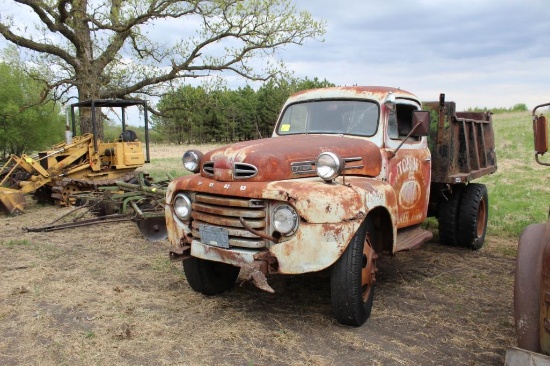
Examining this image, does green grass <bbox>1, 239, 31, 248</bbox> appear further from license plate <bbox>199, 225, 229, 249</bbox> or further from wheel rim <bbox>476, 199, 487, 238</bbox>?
wheel rim <bbox>476, 199, 487, 238</bbox>

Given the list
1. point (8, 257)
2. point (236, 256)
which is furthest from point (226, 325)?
point (8, 257)

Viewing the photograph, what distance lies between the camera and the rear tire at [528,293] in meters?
2.90

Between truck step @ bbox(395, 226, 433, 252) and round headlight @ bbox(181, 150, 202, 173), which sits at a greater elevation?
round headlight @ bbox(181, 150, 202, 173)

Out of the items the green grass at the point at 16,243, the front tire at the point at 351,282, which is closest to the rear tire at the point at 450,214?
the front tire at the point at 351,282

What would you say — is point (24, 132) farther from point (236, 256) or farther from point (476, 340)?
point (476, 340)

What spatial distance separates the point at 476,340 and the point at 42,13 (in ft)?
49.9

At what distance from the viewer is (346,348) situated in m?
3.97

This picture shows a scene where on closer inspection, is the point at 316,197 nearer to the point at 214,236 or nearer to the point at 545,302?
the point at 214,236

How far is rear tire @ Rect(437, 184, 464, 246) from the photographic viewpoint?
719 centimetres

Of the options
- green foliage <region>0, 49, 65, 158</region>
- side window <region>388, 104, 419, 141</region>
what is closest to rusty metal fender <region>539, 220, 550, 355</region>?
side window <region>388, 104, 419, 141</region>

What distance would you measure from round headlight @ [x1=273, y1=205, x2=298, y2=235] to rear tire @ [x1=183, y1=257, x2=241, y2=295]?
1288mm

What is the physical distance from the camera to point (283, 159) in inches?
171

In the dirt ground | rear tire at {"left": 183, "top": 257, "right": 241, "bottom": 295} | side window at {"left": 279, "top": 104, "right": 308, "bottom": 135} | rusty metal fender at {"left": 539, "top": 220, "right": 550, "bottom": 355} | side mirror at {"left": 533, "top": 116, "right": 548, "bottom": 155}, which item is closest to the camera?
rusty metal fender at {"left": 539, "top": 220, "right": 550, "bottom": 355}

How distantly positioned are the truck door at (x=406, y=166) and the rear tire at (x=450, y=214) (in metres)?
1.32
